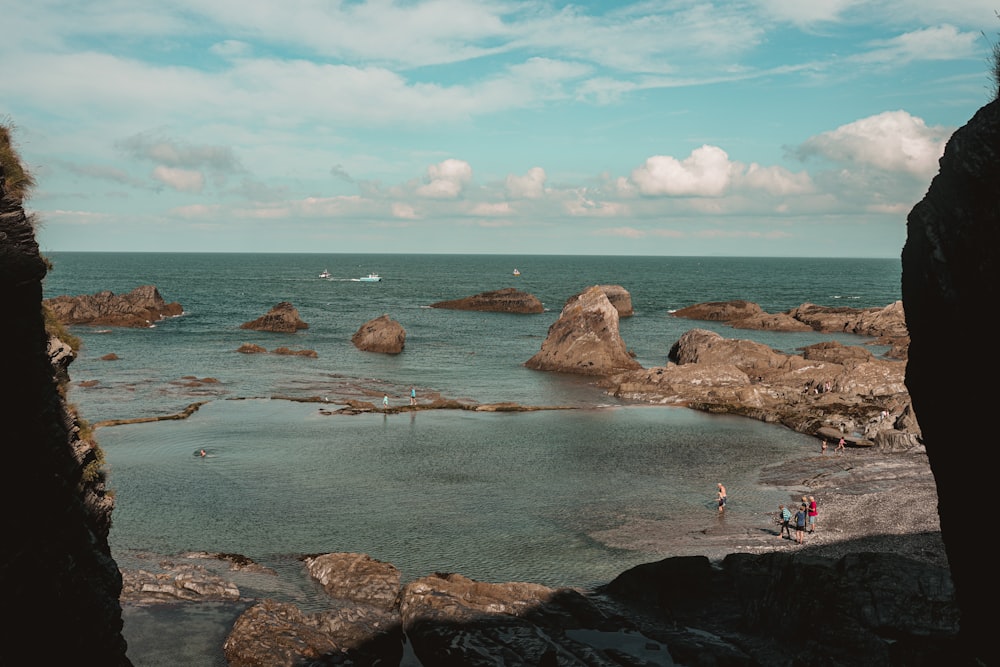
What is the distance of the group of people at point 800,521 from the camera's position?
30.5 meters

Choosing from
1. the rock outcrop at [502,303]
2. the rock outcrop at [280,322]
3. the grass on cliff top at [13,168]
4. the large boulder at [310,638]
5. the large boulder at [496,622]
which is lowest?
the large boulder at [310,638]

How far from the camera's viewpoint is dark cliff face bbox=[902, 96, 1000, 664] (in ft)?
34.9

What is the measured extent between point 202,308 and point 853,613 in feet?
413

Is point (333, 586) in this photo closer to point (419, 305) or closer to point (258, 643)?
point (258, 643)

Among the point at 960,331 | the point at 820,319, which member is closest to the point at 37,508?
the point at 960,331

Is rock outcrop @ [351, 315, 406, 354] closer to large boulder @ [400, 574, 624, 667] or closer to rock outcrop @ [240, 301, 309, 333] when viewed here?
rock outcrop @ [240, 301, 309, 333]

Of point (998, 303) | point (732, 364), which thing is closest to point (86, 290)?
point (732, 364)

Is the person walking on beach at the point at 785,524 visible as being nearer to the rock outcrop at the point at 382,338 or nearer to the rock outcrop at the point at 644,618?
the rock outcrop at the point at 644,618

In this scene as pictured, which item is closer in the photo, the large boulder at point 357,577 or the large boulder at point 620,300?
the large boulder at point 357,577

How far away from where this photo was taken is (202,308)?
130 metres

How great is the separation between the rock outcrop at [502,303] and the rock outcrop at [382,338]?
4819 centimetres

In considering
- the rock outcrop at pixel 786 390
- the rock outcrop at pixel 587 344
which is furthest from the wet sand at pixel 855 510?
the rock outcrop at pixel 587 344

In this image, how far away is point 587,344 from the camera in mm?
73875

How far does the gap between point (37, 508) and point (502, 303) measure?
122m
